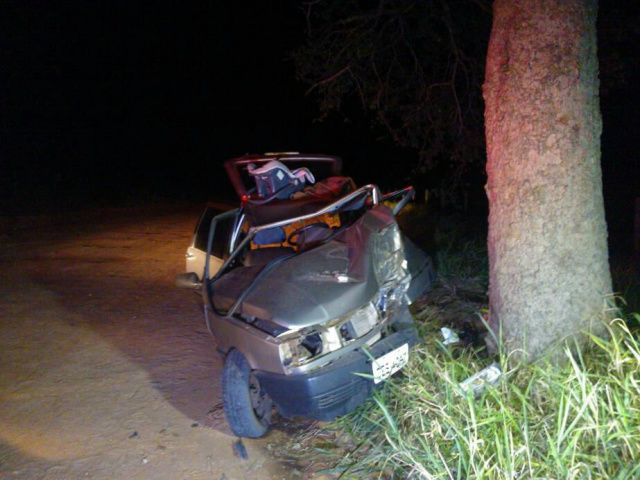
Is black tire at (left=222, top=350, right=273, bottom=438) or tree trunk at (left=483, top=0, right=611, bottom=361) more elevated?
tree trunk at (left=483, top=0, right=611, bottom=361)

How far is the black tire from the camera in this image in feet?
14.3

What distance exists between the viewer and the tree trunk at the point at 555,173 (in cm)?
436

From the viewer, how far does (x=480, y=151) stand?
9602mm

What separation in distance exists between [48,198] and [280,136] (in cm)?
2137

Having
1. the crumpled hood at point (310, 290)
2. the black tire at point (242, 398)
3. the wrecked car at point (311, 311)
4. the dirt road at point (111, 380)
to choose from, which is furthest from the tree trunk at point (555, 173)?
the dirt road at point (111, 380)

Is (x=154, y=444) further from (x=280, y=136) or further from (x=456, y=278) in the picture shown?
(x=280, y=136)

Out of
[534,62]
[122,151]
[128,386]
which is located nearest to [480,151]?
[534,62]

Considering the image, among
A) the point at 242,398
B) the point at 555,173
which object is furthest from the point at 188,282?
the point at 555,173

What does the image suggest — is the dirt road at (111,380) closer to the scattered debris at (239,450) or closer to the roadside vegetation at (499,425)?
the scattered debris at (239,450)

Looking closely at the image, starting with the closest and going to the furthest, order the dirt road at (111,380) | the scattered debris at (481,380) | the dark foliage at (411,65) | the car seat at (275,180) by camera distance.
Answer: the scattered debris at (481,380) → the dirt road at (111,380) → the car seat at (275,180) → the dark foliage at (411,65)

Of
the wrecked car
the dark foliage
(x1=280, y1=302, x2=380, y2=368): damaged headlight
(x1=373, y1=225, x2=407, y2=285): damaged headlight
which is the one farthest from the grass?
the dark foliage

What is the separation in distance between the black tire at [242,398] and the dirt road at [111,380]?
0.14 m

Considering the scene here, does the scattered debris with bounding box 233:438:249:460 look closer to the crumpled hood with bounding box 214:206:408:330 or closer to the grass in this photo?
the grass

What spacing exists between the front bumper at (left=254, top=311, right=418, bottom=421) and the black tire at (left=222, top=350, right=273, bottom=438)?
0.27 m
